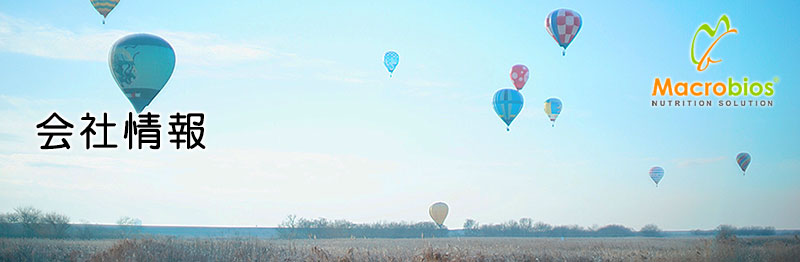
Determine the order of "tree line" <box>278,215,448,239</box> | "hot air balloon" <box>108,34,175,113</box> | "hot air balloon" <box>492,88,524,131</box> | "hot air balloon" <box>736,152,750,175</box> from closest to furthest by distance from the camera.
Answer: "hot air balloon" <box>108,34,175,113</box> → "hot air balloon" <box>492,88,524,131</box> → "hot air balloon" <box>736,152,750,175</box> → "tree line" <box>278,215,448,239</box>

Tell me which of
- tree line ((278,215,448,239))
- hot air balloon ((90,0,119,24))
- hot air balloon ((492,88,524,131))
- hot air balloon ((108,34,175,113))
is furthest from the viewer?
A: tree line ((278,215,448,239))

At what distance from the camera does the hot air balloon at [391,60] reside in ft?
174

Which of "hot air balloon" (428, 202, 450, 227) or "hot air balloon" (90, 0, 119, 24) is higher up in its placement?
"hot air balloon" (90, 0, 119, 24)

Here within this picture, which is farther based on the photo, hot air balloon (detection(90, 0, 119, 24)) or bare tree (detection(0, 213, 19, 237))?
bare tree (detection(0, 213, 19, 237))

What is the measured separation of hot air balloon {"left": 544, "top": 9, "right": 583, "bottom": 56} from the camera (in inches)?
1788

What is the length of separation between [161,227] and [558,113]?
144343 mm

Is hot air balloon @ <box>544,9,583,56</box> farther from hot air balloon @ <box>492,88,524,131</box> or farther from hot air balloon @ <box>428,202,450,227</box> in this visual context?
hot air balloon @ <box>428,202,450,227</box>

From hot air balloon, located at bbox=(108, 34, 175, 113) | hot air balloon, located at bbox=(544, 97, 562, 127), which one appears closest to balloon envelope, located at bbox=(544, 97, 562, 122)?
hot air balloon, located at bbox=(544, 97, 562, 127)

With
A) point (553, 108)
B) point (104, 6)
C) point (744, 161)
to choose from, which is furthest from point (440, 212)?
point (104, 6)

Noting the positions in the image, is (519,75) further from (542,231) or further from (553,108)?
(542,231)

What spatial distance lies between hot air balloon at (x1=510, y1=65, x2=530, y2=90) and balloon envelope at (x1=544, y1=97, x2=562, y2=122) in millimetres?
3841

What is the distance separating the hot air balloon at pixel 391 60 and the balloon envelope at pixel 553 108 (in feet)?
38.5

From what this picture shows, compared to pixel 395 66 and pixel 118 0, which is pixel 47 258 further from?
pixel 395 66

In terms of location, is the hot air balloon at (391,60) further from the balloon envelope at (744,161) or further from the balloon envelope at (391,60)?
the balloon envelope at (744,161)
